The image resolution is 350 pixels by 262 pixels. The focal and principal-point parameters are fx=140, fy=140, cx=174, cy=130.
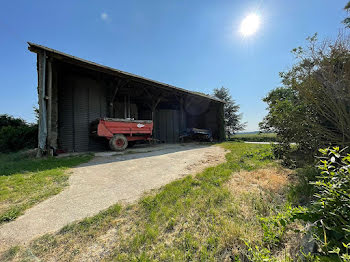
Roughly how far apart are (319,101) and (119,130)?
668 cm

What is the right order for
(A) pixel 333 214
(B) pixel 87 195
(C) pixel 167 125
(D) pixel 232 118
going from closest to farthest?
1. (A) pixel 333 214
2. (B) pixel 87 195
3. (C) pixel 167 125
4. (D) pixel 232 118

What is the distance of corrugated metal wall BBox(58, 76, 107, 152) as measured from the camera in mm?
6879

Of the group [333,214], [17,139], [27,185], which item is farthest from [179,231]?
[17,139]

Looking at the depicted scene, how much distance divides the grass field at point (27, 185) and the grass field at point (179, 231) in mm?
1006

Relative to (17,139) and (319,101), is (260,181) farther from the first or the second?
(17,139)

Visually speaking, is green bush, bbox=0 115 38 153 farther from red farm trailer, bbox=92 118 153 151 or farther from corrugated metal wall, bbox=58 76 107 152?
red farm trailer, bbox=92 118 153 151

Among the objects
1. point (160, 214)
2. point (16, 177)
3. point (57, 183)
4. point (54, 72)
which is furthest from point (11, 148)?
point (160, 214)

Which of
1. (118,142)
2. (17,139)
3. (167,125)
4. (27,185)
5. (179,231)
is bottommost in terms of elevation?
(179,231)

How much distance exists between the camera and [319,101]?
8.96 ft

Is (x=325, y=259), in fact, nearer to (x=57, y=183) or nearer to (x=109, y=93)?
(x=57, y=183)

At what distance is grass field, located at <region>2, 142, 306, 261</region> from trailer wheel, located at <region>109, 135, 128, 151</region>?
474 centimetres

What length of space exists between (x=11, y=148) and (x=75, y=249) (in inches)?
404

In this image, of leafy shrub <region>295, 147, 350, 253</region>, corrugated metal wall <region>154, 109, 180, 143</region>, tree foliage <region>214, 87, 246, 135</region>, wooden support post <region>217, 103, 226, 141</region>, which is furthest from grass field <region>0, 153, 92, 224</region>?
tree foliage <region>214, 87, 246, 135</region>

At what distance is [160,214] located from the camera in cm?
186
